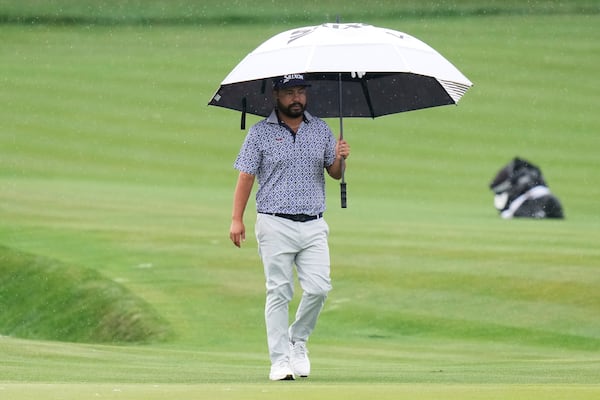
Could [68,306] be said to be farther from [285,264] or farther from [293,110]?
[293,110]

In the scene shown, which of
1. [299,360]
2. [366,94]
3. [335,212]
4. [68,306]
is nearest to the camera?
[299,360]

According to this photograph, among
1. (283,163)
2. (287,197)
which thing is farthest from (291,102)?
(287,197)

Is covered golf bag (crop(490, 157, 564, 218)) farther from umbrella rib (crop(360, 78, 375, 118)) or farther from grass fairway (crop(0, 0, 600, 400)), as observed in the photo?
umbrella rib (crop(360, 78, 375, 118))

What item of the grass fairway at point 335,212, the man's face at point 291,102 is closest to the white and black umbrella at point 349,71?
the man's face at point 291,102

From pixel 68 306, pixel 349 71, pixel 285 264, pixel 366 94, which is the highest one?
pixel 349 71

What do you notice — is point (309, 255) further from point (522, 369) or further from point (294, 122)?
point (522, 369)

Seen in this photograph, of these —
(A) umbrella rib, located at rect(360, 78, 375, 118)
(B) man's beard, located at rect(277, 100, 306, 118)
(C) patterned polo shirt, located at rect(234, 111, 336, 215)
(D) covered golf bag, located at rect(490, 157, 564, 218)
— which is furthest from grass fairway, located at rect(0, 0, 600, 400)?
(A) umbrella rib, located at rect(360, 78, 375, 118)

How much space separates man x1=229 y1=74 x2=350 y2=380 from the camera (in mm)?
8883

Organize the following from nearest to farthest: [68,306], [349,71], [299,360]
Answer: [349,71], [299,360], [68,306]

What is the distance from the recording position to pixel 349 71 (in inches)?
343

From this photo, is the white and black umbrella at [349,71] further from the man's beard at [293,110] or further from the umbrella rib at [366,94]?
the man's beard at [293,110]

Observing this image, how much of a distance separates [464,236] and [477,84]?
59.3ft

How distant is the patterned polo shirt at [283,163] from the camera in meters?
8.87

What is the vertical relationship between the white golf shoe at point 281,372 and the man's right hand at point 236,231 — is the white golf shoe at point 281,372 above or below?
below
